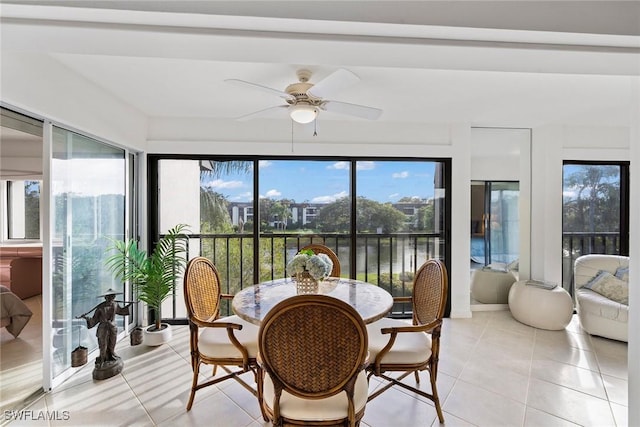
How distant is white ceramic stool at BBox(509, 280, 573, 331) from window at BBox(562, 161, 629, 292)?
0.90m

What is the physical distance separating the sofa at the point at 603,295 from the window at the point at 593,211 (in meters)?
0.56

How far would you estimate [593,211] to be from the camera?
13.0 feet

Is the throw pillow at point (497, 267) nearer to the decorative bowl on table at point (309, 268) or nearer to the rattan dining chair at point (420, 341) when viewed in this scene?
the rattan dining chair at point (420, 341)

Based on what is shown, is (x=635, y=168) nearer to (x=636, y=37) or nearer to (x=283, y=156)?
(x=636, y=37)

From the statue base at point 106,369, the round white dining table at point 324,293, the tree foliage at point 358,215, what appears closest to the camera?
the round white dining table at point 324,293

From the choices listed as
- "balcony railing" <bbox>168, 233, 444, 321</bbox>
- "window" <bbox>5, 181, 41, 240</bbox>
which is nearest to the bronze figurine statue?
"balcony railing" <bbox>168, 233, 444, 321</bbox>

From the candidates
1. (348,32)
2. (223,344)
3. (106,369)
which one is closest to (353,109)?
(348,32)

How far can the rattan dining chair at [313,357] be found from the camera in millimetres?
1275

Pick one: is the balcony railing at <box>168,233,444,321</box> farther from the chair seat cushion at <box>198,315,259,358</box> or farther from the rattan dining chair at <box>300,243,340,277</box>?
the chair seat cushion at <box>198,315,259,358</box>

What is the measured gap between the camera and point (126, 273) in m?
2.98

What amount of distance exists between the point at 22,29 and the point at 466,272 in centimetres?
422

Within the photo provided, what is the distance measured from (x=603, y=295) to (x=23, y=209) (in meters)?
6.53

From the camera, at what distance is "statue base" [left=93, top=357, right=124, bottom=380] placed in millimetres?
2369

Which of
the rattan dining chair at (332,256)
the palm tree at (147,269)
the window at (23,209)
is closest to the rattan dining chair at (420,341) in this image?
the rattan dining chair at (332,256)
